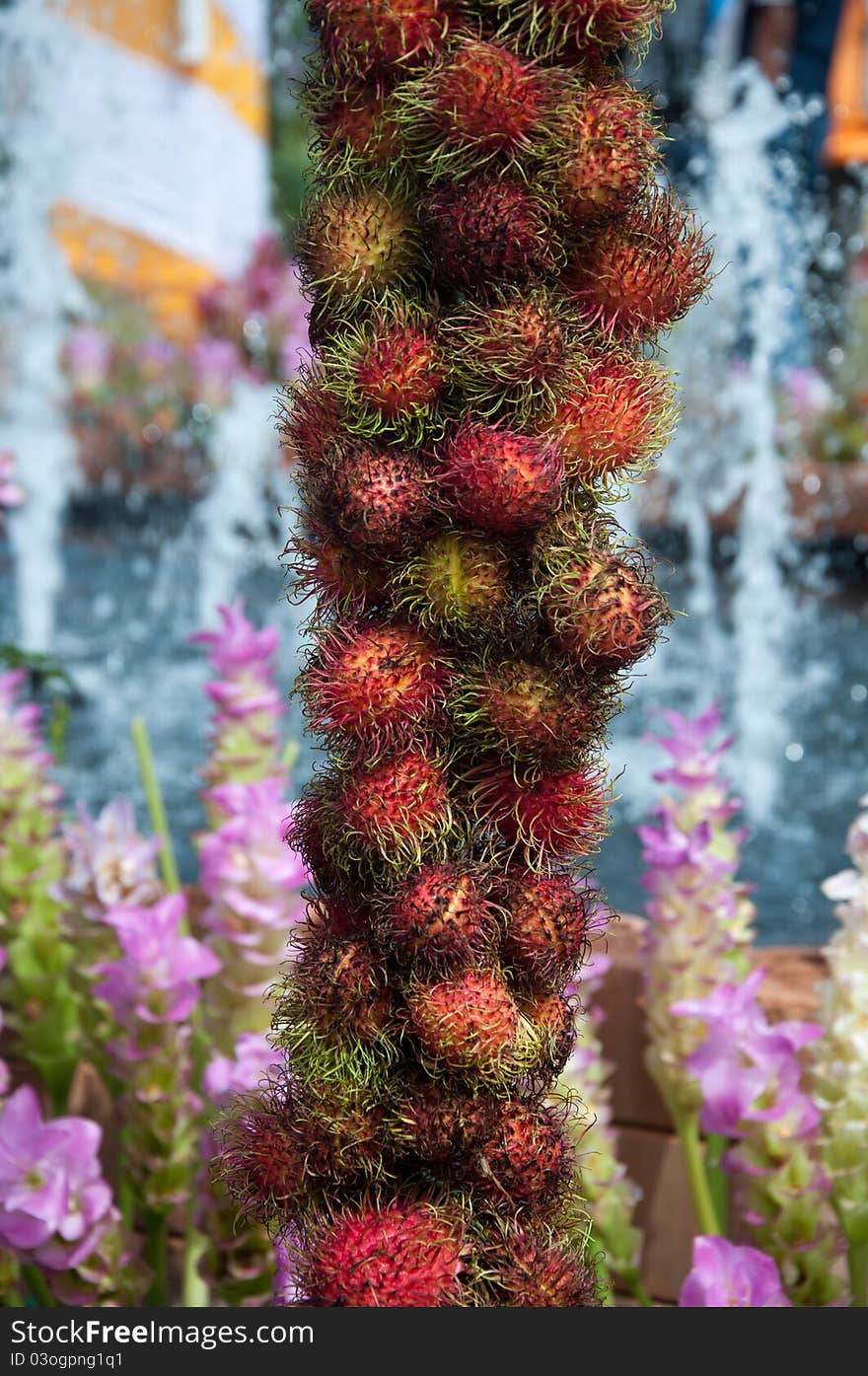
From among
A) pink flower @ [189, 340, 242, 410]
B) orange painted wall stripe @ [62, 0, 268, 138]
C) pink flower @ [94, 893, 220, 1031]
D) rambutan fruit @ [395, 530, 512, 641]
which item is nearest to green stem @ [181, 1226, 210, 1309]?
pink flower @ [94, 893, 220, 1031]

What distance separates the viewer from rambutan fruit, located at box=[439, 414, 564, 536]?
472 mm

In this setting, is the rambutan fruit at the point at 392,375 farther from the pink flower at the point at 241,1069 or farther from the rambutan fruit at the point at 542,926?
the pink flower at the point at 241,1069

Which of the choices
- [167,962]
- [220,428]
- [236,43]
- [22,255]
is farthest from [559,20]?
[236,43]

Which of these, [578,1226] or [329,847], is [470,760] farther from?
[578,1226]

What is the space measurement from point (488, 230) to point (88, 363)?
4.79 metres

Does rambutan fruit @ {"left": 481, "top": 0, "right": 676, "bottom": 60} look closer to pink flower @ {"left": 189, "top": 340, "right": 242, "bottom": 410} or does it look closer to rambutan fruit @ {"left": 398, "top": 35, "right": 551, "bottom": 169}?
rambutan fruit @ {"left": 398, "top": 35, "right": 551, "bottom": 169}

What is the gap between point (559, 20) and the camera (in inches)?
19.3

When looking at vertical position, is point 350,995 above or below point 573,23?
below

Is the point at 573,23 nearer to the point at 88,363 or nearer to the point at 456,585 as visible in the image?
the point at 456,585

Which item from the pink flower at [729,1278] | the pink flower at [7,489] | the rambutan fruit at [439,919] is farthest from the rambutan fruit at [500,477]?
the pink flower at [7,489]

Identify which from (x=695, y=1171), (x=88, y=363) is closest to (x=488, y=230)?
(x=695, y=1171)

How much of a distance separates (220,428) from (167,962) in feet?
13.9

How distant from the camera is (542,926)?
1.64 feet

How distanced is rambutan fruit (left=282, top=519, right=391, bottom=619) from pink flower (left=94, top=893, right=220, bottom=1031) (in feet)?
1.03
